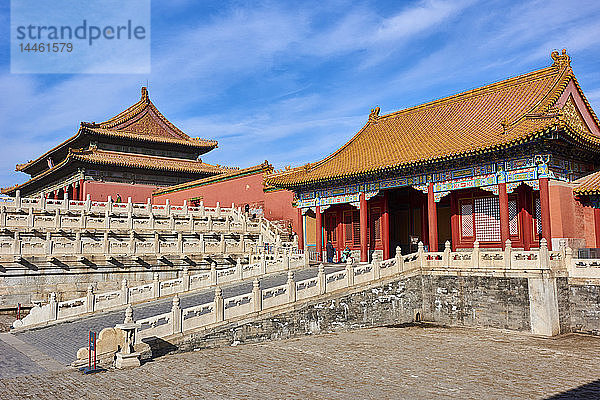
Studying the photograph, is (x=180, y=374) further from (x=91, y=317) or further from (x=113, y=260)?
(x=113, y=260)

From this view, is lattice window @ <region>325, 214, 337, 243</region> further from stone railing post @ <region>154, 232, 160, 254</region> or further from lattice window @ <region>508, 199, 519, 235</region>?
lattice window @ <region>508, 199, 519, 235</region>

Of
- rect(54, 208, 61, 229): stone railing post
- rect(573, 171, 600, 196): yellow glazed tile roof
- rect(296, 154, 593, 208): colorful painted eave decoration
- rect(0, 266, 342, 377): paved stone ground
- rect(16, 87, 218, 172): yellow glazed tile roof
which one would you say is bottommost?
rect(0, 266, 342, 377): paved stone ground

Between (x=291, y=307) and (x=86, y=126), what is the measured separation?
26.3m

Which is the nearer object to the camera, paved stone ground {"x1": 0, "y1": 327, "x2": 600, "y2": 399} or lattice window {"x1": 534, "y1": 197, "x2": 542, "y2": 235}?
paved stone ground {"x1": 0, "y1": 327, "x2": 600, "y2": 399}

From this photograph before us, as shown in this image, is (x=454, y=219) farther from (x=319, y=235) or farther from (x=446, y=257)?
(x=319, y=235)

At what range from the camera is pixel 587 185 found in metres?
16.3

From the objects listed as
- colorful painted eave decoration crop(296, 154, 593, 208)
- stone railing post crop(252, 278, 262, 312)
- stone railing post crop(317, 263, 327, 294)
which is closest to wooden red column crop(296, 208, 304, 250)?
colorful painted eave decoration crop(296, 154, 593, 208)

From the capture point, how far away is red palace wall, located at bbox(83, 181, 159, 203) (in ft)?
112

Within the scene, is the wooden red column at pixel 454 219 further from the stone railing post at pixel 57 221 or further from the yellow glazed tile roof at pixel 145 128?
the yellow glazed tile roof at pixel 145 128

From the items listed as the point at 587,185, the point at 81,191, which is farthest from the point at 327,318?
the point at 81,191

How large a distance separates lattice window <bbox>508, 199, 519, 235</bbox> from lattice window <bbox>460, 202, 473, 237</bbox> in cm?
149

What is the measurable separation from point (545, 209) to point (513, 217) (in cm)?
231

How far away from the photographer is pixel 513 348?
1275cm

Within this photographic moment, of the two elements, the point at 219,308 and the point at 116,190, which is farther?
the point at 116,190
